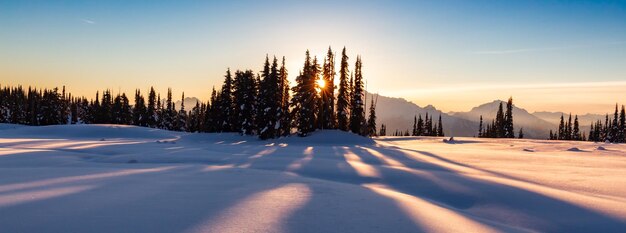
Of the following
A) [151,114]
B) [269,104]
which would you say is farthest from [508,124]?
[151,114]

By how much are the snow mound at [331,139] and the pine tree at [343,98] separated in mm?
7897

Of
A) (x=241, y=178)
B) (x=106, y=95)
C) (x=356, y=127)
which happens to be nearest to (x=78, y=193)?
(x=241, y=178)

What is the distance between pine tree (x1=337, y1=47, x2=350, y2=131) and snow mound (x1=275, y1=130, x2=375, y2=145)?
790 cm

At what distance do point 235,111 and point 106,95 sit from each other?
55475 millimetres

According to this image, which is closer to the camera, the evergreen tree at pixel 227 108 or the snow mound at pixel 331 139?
the snow mound at pixel 331 139

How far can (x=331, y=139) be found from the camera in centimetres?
4122

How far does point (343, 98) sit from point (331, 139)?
11554 mm

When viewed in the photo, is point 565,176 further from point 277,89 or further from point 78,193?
point 277,89

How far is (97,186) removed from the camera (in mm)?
6379

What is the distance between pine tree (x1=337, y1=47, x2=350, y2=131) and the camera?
50.8 meters

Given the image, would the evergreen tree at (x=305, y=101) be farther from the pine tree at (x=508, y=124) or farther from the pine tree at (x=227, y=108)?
the pine tree at (x=508, y=124)

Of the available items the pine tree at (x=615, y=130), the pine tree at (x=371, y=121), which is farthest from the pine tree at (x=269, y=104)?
the pine tree at (x=615, y=130)

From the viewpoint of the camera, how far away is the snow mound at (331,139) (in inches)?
1593

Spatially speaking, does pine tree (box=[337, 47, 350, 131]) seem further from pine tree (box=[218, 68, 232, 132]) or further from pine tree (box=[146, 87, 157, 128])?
pine tree (box=[146, 87, 157, 128])
